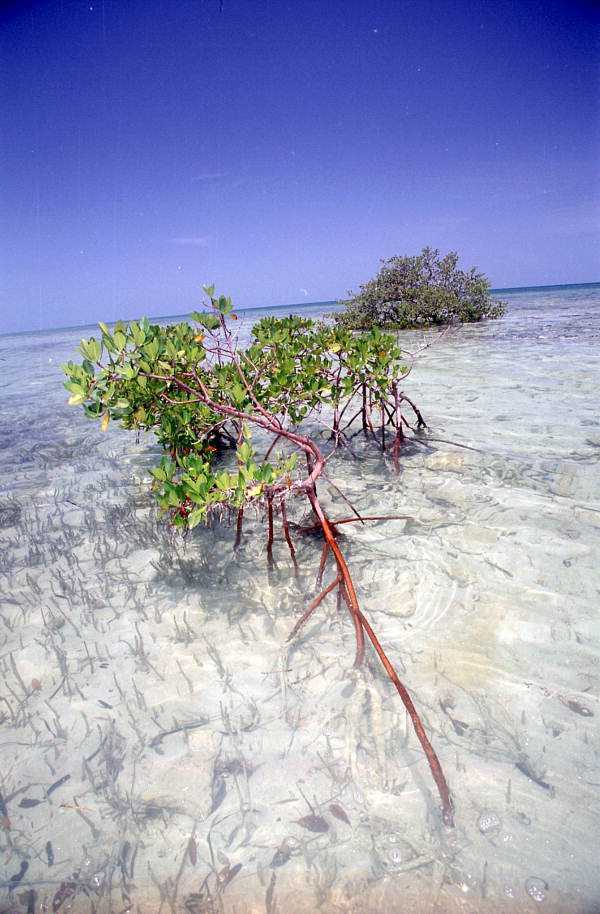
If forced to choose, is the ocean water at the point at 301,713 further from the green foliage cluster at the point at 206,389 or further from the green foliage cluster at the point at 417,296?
the green foliage cluster at the point at 417,296

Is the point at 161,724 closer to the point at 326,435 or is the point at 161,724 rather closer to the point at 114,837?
the point at 114,837

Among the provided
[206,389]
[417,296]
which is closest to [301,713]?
[206,389]

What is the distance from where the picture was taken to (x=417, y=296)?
18.7m

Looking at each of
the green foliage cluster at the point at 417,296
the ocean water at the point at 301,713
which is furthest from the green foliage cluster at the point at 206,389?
the green foliage cluster at the point at 417,296

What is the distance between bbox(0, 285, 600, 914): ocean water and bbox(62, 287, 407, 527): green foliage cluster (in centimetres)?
67

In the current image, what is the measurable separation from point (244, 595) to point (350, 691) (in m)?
0.93

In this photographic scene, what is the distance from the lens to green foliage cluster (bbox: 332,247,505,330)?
1888cm

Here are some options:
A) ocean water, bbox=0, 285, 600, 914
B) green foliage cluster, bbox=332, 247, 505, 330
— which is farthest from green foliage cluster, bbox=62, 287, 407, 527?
green foliage cluster, bbox=332, 247, 505, 330

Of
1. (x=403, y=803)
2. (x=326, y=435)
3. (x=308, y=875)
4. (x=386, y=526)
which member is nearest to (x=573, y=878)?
(x=403, y=803)

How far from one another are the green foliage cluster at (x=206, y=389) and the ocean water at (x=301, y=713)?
0.67 m

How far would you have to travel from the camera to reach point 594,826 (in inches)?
54.5

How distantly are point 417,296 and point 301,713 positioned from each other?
63.3ft

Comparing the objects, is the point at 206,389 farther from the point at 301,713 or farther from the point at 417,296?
the point at 417,296

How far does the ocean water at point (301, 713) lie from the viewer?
1.33 m
